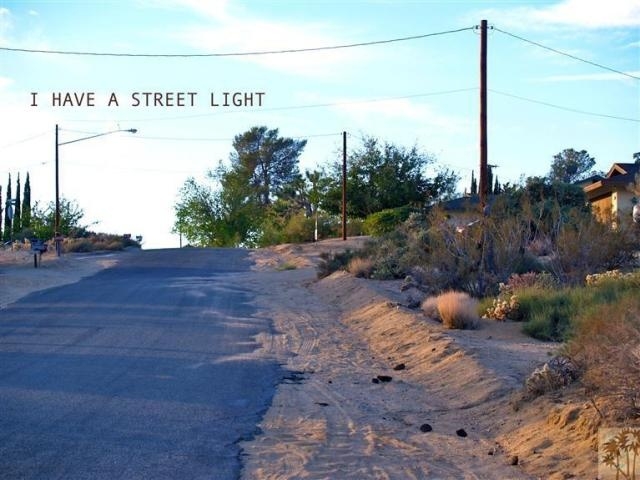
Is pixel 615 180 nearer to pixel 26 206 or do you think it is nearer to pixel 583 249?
pixel 583 249

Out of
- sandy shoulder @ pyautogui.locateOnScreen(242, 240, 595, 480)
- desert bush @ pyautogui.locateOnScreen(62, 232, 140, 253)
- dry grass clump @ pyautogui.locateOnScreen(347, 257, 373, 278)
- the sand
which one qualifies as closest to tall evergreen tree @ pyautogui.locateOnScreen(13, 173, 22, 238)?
desert bush @ pyautogui.locateOnScreen(62, 232, 140, 253)

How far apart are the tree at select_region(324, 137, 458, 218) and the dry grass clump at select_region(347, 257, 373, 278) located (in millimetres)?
30024

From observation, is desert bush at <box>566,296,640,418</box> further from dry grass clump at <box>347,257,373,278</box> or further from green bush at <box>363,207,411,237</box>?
green bush at <box>363,207,411,237</box>

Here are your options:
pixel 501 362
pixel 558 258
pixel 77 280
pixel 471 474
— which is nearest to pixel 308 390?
pixel 501 362

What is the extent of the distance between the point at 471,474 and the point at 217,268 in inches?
1409

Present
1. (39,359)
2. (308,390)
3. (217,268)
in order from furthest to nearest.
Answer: (217,268) → (39,359) → (308,390)

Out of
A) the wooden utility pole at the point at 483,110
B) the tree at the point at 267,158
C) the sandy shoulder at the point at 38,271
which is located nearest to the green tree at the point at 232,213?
the tree at the point at 267,158

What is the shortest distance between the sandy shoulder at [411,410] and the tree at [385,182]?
136 ft

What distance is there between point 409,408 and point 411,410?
0.41 feet

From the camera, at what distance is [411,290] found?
25375 mm

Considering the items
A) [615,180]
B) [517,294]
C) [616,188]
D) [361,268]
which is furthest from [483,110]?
[616,188]

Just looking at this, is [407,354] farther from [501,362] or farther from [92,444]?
Result: [92,444]

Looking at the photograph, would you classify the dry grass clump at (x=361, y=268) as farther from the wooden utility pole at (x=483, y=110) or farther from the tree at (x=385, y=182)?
the tree at (x=385, y=182)

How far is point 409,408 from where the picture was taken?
11719 mm
